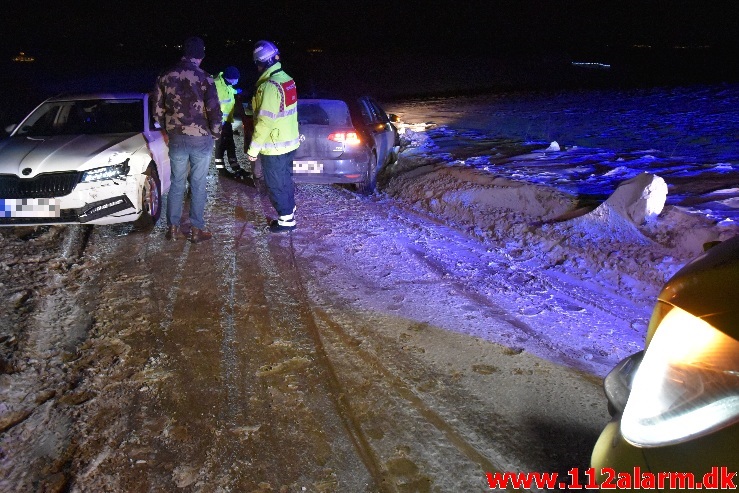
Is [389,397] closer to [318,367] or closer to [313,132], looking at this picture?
[318,367]

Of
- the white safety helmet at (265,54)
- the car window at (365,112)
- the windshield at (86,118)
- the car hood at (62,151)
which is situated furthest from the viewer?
the car window at (365,112)

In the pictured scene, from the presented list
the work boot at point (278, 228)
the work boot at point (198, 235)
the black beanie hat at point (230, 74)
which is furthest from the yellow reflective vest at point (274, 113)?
the black beanie hat at point (230, 74)

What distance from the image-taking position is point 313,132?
7375mm

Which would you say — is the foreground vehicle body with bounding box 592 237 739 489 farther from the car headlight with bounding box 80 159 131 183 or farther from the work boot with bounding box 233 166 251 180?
the work boot with bounding box 233 166 251 180

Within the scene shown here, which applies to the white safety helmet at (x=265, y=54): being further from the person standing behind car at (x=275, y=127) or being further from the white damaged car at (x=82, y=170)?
the white damaged car at (x=82, y=170)

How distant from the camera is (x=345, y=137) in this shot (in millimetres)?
7402

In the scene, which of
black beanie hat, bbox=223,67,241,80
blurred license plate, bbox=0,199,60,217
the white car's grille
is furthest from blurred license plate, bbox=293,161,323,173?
blurred license plate, bbox=0,199,60,217

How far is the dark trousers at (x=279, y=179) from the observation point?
6.10m

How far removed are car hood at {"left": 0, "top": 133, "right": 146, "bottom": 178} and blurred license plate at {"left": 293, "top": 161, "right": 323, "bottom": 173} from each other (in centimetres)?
194

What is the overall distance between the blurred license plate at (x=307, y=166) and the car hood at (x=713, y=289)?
596cm

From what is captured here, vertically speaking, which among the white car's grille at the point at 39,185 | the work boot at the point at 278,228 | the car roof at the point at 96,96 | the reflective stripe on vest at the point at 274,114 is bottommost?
the work boot at the point at 278,228

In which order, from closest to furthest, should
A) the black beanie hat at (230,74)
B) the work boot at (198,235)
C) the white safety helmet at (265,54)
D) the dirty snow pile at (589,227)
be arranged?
the dirty snow pile at (589,227) → the white safety helmet at (265,54) → the work boot at (198,235) → the black beanie hat at (230,74)

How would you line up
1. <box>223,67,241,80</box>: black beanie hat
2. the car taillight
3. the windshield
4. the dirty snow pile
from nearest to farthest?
the dirty snow pile, the windshield, the car taillight, <box>223,67,241,80</box>: black beanie hat

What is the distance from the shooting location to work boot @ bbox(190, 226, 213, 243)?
5.81 meters
